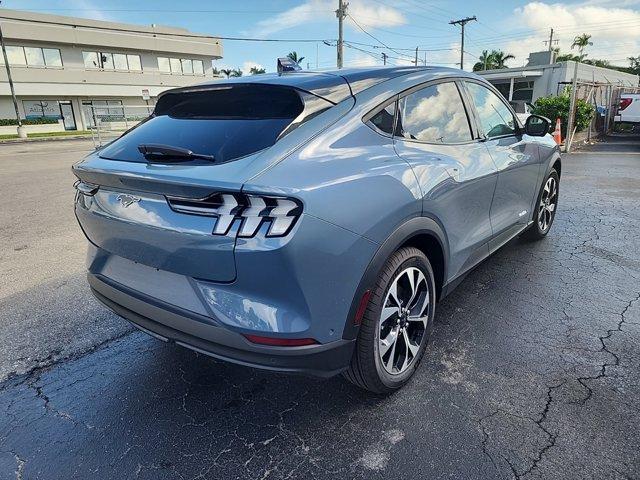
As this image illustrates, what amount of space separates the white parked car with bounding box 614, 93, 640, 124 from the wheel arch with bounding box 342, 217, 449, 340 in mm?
16533

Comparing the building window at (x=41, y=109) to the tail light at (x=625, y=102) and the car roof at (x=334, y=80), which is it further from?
the car roof at (x=334, y=80)

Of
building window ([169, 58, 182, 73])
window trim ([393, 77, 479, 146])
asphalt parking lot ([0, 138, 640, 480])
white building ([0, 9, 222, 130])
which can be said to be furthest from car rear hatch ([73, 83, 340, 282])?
building window ([169, 58, 182, 73])

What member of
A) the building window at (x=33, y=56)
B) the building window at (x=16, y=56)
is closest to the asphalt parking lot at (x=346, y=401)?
the building window at (x=16, y=56)

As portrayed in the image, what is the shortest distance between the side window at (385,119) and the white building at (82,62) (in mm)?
33545

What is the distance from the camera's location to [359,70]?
272 centimetres

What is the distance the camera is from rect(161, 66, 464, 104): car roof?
2363 millimetres

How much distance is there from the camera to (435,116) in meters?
2.95

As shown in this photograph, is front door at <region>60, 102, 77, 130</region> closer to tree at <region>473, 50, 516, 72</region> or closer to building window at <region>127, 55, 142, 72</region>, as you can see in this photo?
building window at <region>127, 55, 142, 72</region>

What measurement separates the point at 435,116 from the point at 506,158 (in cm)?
106

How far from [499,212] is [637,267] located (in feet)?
6.08

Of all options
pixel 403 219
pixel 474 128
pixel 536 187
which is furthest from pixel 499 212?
pixel 403 219

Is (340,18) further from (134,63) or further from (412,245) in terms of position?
(412,245)

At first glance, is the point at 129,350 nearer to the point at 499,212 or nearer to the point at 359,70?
the point at 359,70

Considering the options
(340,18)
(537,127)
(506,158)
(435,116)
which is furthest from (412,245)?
(340,18)
